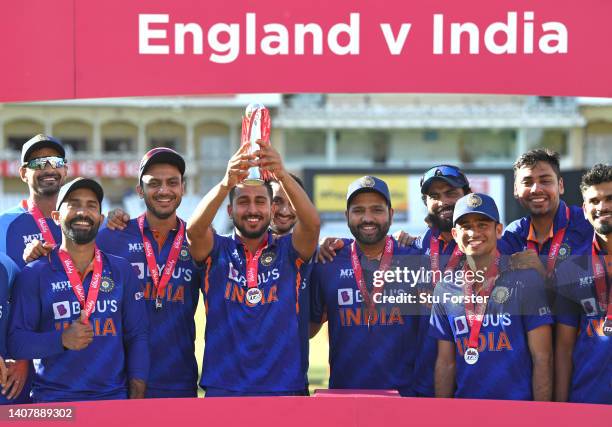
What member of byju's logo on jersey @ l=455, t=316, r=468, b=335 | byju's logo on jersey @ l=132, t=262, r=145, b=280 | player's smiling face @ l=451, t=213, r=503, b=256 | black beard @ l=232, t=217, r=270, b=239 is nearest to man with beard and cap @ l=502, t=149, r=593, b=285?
player's smiling face @ l=451, t=213, r=503, b=256

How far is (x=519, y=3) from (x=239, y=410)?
2.63 meters

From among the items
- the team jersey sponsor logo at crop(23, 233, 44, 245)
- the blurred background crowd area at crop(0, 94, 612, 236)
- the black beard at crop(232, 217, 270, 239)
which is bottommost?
the team jersey sponsor logo at crop(23, 233, 44, 245)

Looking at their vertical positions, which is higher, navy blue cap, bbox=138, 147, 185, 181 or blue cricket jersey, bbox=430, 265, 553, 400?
navy blue cap, bbox=138, 147, 185, 181

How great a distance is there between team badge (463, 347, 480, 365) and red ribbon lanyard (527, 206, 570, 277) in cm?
65

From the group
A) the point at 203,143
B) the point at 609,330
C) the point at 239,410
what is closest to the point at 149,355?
the point at 239,410

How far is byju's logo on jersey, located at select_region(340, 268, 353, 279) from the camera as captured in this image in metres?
4.86

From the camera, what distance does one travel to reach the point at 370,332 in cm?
480

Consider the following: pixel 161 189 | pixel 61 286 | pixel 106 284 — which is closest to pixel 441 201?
pixel 161 189

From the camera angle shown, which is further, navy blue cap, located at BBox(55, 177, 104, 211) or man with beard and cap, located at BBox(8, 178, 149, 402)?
navy blue cap, located at BBox(55, 177, 104, 211)

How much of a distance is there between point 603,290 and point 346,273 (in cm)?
151

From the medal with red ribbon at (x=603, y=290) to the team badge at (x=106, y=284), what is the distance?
8.88 feet

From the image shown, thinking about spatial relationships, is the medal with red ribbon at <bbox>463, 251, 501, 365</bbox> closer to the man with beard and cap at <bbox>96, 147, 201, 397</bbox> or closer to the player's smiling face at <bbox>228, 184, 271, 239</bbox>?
the player's smiling face at <bbox>228, 184, 271, 239</bbox>

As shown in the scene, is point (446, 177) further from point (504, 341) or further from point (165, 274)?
point (165, 274)

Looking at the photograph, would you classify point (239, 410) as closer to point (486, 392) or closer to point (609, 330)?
point (486, 392)
